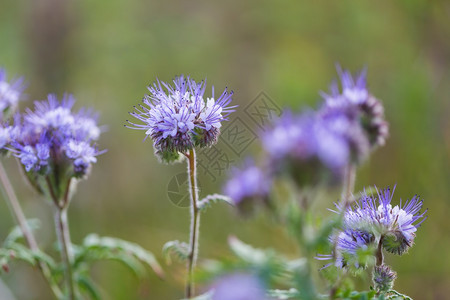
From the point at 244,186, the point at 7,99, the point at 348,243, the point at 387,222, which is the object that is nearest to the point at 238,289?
the point at 348,243

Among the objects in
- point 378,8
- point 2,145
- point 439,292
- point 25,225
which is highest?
point 378,8

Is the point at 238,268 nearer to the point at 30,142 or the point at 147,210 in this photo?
the point at 30,142

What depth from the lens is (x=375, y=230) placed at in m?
1.63

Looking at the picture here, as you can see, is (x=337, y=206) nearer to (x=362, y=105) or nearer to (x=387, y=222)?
(x=387, y=222)

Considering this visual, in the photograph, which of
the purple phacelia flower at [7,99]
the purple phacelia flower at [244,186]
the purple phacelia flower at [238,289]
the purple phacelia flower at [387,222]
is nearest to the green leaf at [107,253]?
the purple phacelia flower at [244,186]

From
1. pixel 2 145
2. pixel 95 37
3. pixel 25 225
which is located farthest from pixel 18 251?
pixel 95 37

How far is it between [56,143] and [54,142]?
1 cm

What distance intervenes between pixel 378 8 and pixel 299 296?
417cm

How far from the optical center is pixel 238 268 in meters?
1.27

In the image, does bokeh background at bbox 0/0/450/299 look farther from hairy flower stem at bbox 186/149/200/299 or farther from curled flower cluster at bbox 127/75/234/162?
curled flower cluster at bbox 127/75/234/162

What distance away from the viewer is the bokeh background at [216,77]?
13.6ft

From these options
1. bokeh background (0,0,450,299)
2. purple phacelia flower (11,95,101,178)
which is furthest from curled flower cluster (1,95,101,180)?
bokeh background (0,0,450,299)

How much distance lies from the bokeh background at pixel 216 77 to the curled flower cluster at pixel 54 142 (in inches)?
75.8

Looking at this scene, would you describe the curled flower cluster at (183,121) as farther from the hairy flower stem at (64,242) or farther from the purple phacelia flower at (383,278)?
the purple phacelia flower at (383,278)
